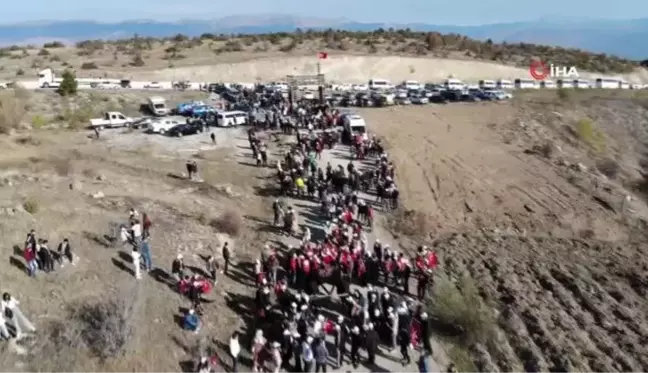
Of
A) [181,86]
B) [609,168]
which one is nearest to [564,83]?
[609,168]

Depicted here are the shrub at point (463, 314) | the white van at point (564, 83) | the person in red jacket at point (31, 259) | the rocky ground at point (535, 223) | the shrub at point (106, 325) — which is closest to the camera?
the shrub at point (106, 325)

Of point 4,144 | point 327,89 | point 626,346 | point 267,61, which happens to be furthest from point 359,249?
point 267,61

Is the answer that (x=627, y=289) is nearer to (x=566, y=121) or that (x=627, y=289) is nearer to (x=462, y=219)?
(x=462, y=219)

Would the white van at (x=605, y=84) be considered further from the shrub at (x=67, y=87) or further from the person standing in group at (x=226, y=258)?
the person standing in group at (x=226, y=258)

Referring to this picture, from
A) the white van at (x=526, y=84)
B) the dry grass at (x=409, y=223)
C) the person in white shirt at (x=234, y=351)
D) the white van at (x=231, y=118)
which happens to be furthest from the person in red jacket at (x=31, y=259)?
the white van at (x=526, y=84)

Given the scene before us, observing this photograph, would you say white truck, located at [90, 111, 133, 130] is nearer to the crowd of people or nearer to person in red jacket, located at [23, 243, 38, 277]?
the crowd of people
